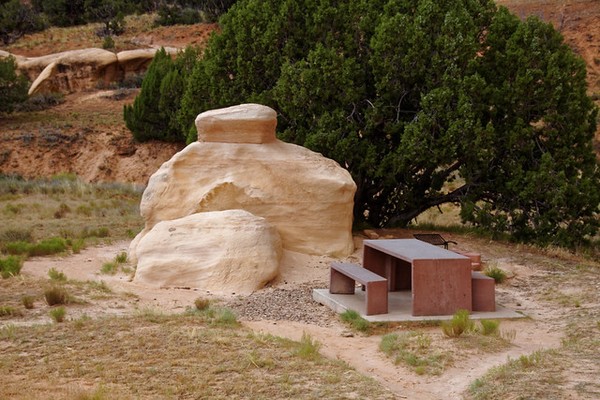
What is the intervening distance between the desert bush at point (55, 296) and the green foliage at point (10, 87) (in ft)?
86.8

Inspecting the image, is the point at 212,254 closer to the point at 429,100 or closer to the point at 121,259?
the point at 121,259

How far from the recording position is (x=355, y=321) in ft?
29.5

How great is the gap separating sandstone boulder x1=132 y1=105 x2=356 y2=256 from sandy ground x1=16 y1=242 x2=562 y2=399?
46cm

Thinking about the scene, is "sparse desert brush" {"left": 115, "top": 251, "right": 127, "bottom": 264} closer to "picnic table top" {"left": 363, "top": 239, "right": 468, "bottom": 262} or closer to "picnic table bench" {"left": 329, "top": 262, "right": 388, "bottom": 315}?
"picnic table bench" {"left": 329, "top": 262, "right": 388, "bottom": 315}

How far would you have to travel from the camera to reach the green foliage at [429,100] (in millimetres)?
14305

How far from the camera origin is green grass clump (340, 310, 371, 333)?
8.83 meters

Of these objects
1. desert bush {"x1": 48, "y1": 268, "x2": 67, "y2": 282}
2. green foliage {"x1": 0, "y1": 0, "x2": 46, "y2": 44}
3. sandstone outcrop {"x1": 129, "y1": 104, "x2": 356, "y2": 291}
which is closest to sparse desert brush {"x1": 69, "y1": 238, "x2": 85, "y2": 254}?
sandstone outcrop {"x1": 129, "y1": 104, "x2": 356, "y2": 291}

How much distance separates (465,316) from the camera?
861 cm

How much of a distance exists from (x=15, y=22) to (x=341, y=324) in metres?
45.6

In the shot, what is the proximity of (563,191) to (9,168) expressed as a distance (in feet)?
75.3

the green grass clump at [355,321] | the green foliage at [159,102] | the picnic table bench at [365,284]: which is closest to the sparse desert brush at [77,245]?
the picnic table bench at [365,284]

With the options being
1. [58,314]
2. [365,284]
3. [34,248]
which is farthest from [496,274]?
[34,248]

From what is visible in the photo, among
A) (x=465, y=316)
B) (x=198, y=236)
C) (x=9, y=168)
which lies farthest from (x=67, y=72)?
(x=465, y=316)

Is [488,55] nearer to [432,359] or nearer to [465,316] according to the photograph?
[465,316]
